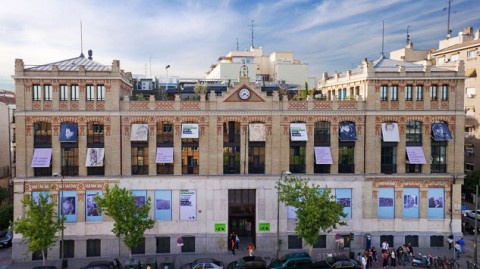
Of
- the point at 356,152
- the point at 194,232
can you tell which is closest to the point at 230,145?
the point at 194,232

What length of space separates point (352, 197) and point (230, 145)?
46.2 ft

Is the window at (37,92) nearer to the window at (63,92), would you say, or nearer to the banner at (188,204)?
the window at (63,92)

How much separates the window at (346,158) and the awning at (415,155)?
18.9ft

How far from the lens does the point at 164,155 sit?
40969 millimetres

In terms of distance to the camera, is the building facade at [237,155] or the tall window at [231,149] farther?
the tall window at [231,149]

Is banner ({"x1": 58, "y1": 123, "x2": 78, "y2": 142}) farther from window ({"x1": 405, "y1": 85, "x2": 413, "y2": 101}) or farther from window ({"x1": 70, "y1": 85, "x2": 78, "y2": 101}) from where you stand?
window ({"x1": 405, "y1": 85, "x2": 413, "y2": 101})

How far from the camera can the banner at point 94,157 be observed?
40250 millimetres

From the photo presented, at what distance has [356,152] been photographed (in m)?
42.4

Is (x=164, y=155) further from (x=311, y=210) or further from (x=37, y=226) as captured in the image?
(x=311, y=210)

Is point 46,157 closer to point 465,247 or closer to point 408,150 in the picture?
point 408,150

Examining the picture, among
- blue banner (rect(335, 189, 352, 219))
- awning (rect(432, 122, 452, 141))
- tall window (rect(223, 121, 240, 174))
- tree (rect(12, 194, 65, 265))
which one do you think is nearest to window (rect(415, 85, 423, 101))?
awning (rect(432, 122, 452, 141))

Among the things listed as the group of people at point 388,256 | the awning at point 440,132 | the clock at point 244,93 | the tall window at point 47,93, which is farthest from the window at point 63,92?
the awning at point 440,132

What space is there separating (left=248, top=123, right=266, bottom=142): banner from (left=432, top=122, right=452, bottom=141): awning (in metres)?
18.0

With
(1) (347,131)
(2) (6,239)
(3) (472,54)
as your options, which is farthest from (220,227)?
(3) (472,54)
